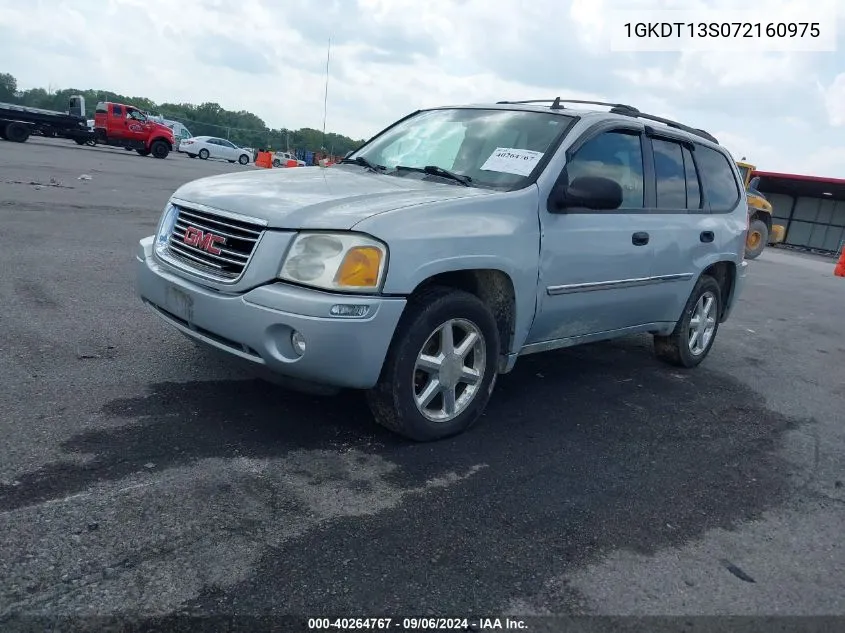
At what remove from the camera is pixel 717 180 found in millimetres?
5809

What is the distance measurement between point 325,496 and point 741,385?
3910mm

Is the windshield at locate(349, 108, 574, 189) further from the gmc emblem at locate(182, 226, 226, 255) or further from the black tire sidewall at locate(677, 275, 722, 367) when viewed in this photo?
the black tire sidewall at locate(677, 275, 722, 367)

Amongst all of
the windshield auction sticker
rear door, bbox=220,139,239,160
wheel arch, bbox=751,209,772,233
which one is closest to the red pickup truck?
rear door, bbox=220,139,239,160

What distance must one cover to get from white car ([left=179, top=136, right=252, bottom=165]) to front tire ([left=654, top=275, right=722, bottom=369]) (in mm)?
39456

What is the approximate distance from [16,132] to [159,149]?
6.13 m

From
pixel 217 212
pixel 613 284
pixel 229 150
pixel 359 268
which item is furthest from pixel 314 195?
pixel 229 150

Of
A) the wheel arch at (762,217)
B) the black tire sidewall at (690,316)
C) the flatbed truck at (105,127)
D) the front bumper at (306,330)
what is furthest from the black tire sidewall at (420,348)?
the flatbed truck at (105,127)

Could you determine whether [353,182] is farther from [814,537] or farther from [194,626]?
[814,537]

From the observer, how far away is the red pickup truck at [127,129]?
30.6 meters

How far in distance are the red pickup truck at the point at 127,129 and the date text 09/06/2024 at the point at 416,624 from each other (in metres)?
32.0

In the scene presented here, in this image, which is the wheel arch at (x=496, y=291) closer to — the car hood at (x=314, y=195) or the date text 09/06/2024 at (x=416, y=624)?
the car hood at (x=314, y=195)

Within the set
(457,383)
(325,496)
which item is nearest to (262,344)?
(325,496)

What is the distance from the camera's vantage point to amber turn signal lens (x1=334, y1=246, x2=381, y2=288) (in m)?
3.19

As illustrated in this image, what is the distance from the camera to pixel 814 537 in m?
3.18
